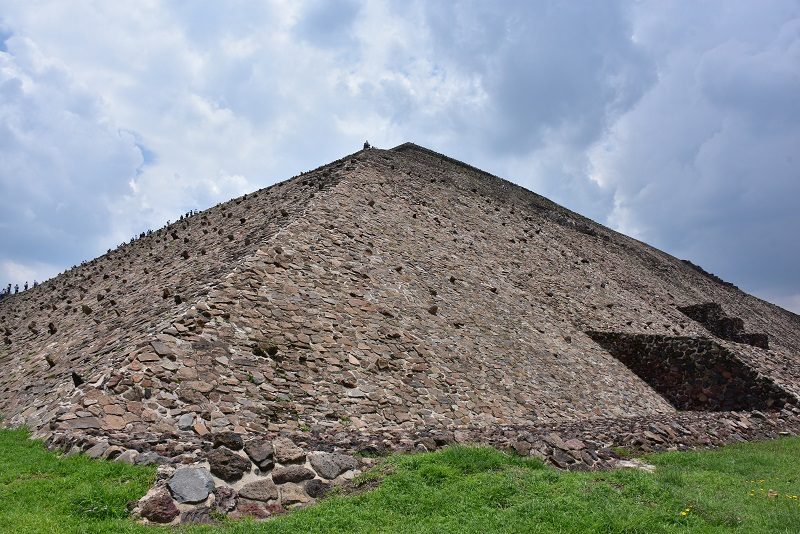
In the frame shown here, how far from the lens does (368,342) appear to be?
1688 cm

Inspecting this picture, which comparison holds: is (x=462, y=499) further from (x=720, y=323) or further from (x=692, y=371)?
(x=720, y=323)

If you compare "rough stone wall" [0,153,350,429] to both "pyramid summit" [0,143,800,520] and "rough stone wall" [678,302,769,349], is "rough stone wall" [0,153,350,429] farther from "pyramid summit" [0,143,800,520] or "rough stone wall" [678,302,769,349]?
"rough stone wall" [678,302,769,349]

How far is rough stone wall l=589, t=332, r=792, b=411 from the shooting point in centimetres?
2461

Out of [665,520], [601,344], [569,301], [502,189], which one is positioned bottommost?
[665,520]

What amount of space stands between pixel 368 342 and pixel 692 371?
60.4 feet

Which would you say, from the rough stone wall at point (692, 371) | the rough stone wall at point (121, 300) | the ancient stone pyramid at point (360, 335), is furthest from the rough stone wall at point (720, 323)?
the rough stone wall at point (121, 300)

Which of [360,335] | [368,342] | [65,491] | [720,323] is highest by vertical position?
[720,323]

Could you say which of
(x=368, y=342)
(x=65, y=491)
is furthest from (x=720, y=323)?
(x=65, y=491)

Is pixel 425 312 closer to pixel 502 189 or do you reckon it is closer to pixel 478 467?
pixel 478 467

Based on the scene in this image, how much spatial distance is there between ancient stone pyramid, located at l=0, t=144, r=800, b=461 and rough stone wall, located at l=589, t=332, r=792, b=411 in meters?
0.08

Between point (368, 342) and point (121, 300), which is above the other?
point (121, 300)

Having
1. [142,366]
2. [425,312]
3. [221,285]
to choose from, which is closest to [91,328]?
[221,285]

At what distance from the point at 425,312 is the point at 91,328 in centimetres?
1229

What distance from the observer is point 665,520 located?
8.20 m
